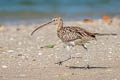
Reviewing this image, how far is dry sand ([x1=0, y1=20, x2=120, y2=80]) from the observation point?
368 inches

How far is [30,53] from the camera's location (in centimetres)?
1164

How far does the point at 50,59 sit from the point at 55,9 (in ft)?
52.4

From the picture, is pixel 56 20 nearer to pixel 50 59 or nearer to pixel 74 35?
pixel 74 35

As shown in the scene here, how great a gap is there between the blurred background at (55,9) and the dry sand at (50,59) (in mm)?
9382

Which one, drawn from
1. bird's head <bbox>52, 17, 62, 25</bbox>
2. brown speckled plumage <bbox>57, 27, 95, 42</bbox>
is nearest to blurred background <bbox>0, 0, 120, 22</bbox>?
bird's head <bbox>52, 17, 62, 25</bbox>

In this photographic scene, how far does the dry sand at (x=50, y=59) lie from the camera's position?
9.36 m

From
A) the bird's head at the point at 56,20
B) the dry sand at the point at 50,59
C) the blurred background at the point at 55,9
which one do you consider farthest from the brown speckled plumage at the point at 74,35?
the blurred background at the point at 55,9

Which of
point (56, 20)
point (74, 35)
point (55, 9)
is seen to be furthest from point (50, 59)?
point (55, 9)

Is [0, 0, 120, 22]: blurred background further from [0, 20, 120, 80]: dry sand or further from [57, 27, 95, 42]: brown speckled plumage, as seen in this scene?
[57, 27, 95, 42]: brown speckled plumage

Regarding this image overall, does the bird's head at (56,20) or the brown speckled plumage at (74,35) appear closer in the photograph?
the brown speckled plumage at (74,35)

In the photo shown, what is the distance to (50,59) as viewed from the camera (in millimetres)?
11023

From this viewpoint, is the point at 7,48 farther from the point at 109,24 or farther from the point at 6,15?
the point at 6,15

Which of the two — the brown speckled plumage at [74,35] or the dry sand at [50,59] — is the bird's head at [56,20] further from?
the dry sand at [50,59]

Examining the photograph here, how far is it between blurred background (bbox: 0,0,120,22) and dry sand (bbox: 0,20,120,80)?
9.38m
